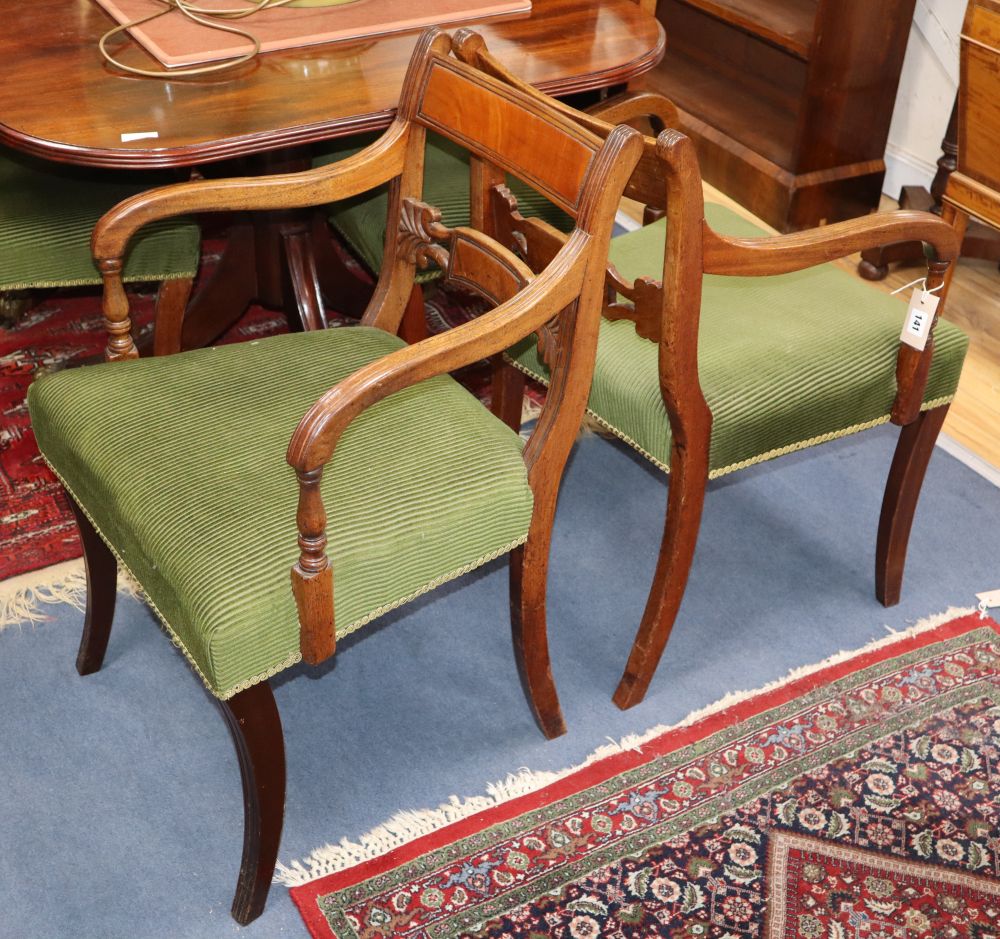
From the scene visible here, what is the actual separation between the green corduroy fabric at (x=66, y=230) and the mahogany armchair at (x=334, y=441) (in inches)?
17.9

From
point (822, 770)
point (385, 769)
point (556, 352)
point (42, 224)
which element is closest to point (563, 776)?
point (385, 769)

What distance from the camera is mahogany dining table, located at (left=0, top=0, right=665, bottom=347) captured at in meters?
1.67

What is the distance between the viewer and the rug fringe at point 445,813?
5.21 ft

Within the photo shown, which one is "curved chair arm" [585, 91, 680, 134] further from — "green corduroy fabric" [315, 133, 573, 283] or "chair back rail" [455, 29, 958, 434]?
"chair back rail" [455, 29, 958, 434]

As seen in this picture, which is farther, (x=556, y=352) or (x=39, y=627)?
(x=39, y=627)

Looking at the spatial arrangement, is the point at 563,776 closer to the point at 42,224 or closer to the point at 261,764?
the point at 261,764

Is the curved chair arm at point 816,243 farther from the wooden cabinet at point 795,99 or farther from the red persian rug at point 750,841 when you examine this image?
the wooden cabinet at point 795,99

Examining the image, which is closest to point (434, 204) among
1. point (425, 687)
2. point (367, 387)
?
point (425, 687)

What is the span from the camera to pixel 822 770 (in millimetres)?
1733

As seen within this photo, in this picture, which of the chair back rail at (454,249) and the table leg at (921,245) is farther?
the table leg at (921,245)

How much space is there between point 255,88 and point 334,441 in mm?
852

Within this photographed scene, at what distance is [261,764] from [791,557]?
1071mm

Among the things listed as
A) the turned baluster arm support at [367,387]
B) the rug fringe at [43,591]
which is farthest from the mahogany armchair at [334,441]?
the rug fringe at [43,591]

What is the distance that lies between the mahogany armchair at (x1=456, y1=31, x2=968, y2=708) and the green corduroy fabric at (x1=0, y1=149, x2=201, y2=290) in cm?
65
